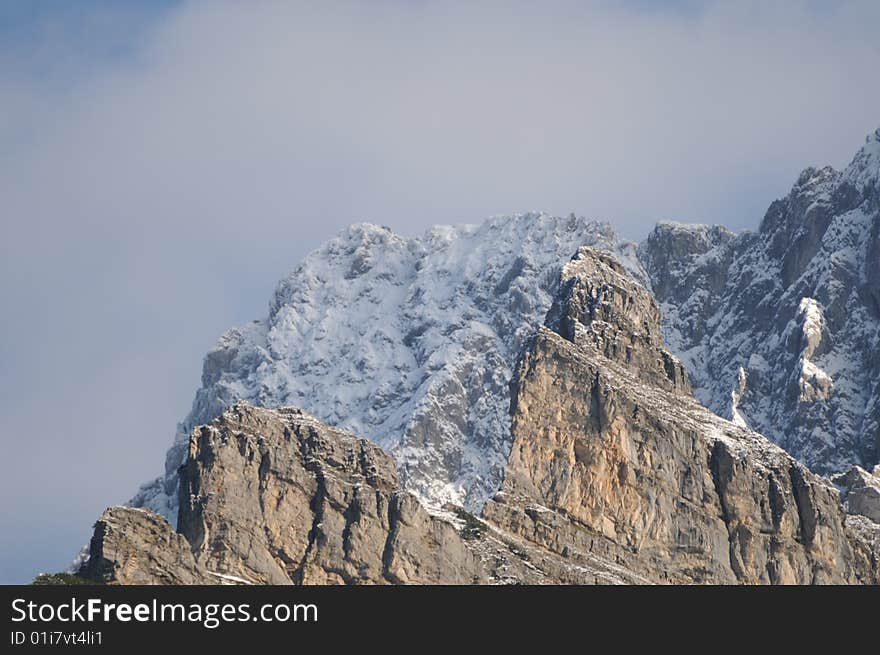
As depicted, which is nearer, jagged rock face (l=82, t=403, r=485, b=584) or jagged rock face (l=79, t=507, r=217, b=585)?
jagged rock face (l=79, t=507, r=217, b=585)

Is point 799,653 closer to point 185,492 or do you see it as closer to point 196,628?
point 196,628

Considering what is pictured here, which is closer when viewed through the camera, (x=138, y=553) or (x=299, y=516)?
(x=138, y=553)

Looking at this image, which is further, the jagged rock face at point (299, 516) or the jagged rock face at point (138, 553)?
the jagged rock face at point (299, 516)

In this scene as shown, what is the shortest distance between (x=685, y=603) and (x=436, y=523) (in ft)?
346

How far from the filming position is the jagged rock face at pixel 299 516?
187000 millimetres

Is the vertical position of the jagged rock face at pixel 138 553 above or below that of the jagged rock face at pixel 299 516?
below

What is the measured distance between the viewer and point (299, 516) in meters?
192

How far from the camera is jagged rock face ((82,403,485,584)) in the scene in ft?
614

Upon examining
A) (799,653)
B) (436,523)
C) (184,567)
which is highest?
(436,523)

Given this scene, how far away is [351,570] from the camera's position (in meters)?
188

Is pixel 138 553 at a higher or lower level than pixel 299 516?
lower

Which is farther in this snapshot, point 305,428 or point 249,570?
point 305,428

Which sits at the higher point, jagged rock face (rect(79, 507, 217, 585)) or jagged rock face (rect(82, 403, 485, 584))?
jagged rock face (rect(82, 403, 485, 584))

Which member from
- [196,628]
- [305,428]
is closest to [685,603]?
[196,628]
